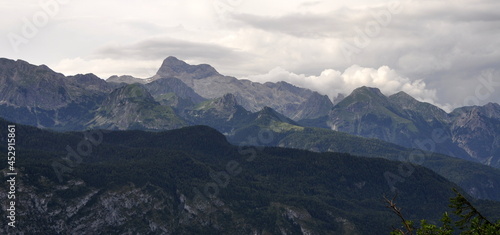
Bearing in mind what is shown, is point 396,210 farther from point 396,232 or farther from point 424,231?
point 424,231

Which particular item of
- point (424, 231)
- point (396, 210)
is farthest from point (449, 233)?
point (396, 210)

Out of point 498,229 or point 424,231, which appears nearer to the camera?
point 498,229

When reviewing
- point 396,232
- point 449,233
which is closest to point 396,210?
point 396,232

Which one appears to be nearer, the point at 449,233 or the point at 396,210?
the point at 396,210

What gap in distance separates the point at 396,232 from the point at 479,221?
15534 mm

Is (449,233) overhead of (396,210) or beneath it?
beneath

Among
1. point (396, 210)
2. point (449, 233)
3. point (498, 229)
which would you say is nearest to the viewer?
point (396, 210)

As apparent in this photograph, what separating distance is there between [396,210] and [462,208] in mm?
19008

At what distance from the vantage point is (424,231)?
107 m

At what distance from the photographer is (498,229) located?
95625 mm

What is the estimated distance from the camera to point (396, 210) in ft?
281

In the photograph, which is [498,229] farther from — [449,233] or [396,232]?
[396,232]

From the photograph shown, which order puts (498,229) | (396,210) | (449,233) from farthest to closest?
(449,233)
(498,229)
(396,210)

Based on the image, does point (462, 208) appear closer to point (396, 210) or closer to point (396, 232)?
point (396, 232)
